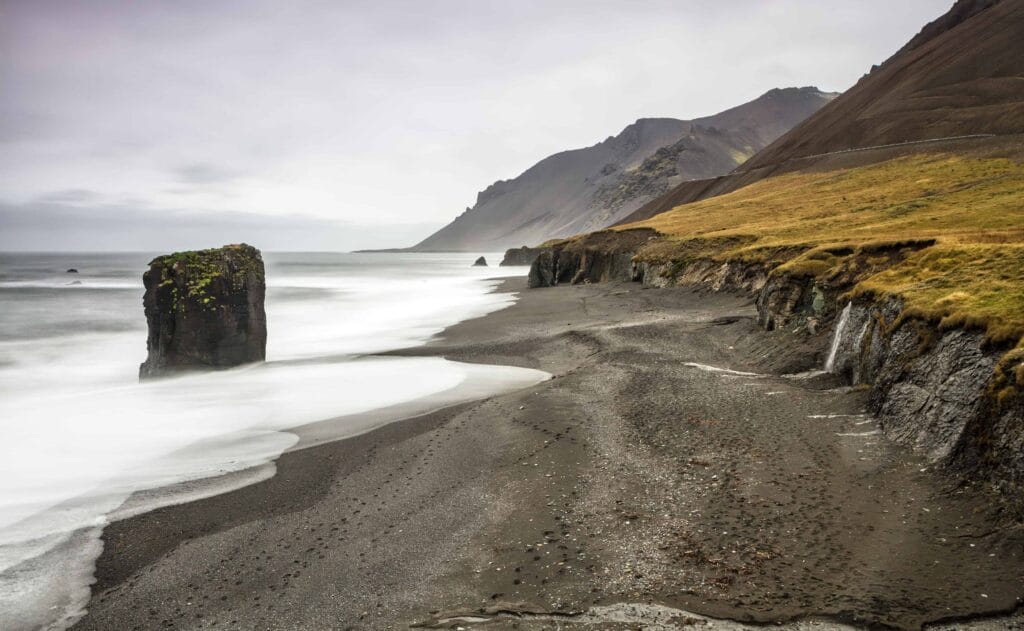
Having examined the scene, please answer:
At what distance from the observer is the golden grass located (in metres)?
13.4

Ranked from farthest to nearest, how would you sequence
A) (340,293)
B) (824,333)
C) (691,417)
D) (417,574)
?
1. (340,293)
2. (824,333)
3. (691,417)
4. (417,574)

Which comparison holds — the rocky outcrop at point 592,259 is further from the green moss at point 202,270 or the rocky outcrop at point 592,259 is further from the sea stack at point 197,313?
the sea stack at point 197,313

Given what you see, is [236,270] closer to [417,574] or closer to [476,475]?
[476,475]

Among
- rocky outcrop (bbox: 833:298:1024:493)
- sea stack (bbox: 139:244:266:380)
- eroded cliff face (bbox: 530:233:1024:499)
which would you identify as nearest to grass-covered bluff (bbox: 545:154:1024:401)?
eroded cliff face (bbox: 530:233:1024:499)

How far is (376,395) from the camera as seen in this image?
65.4ft

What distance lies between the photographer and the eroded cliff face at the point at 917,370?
926 cm

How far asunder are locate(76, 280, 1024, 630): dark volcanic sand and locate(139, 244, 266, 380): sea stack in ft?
46.0

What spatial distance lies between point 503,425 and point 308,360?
1660 cm

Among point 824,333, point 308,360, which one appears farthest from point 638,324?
point 308,360

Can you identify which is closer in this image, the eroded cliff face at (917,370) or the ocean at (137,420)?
the eroded cliff face at (917,370)

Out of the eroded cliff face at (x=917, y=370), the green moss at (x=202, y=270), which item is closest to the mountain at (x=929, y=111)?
the eroded cliff face at (x=917, y=370)

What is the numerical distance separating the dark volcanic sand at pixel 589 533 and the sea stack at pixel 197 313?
46.0 feet

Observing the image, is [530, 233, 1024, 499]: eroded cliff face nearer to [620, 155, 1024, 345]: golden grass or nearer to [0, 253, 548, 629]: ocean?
[620, 155, 1024, 345]: golden grass

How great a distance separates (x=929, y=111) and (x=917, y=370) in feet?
319
